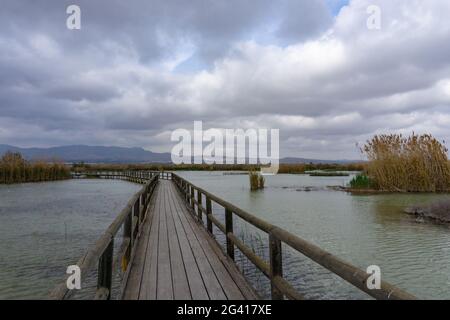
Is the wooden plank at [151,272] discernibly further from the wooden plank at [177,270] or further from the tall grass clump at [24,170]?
the tall grass clump at [24,170]

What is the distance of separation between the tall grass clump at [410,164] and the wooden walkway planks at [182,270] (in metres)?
17.7

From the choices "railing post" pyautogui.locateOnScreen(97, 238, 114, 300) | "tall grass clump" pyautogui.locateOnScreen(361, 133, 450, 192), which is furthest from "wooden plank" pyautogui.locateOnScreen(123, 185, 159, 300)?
"tall grass clump" pyautogui.locateOnScreen(361, 133, 450, 192)

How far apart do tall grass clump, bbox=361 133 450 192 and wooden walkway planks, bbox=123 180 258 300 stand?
17.7 metres

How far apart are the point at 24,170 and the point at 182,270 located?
129ft

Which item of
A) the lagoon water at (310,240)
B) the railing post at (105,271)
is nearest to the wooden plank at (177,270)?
the railing post at (105,271)

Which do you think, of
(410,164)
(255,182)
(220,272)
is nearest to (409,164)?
(410,164)

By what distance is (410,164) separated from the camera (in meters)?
21.6

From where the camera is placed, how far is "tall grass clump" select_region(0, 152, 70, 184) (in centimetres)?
3559

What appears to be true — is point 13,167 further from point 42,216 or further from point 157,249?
point 157,249

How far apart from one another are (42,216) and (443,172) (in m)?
22.6

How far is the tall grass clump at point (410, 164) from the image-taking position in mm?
21047

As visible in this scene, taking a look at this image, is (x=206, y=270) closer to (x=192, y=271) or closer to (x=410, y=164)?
(x=192, y=271)
